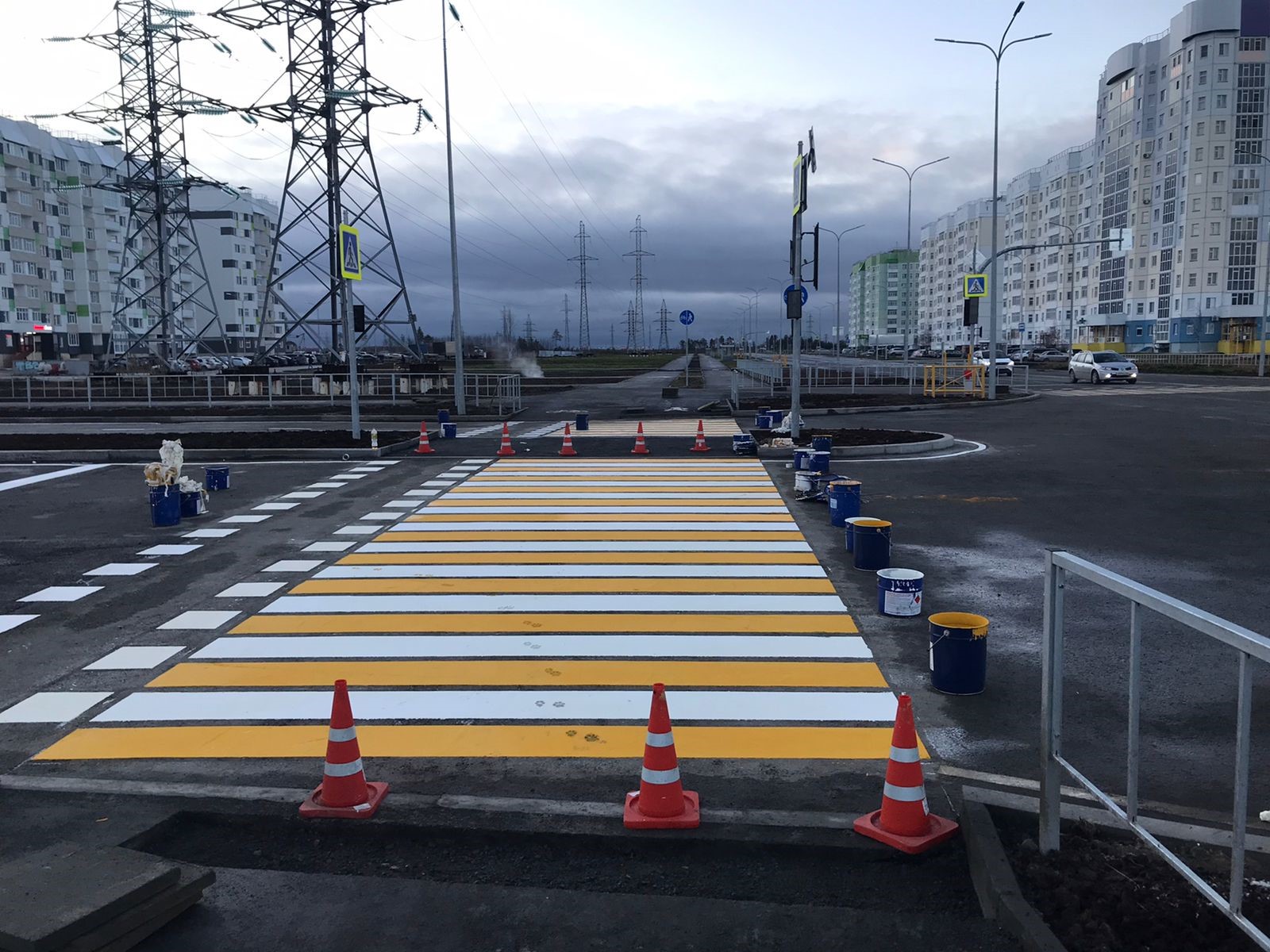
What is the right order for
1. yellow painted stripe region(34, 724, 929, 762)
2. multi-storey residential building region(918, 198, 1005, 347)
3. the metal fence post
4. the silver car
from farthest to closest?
multi-storey residential building region(918, 198, 1005, 347) < the silver car < yellow painted stripe region(34, 724, 929, 762) < the metal fence post

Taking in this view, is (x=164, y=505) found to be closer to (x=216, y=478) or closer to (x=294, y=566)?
(x=216, y=478)

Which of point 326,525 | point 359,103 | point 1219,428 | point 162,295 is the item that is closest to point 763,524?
point 326,525

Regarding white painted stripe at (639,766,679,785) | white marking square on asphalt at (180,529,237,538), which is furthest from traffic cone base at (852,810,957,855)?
white marking square on asphalt at (180,529,237,538)

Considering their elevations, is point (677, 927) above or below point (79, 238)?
below

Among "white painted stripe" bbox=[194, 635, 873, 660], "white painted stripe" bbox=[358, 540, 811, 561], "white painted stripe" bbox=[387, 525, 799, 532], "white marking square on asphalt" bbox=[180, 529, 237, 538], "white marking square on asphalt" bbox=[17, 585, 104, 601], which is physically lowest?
"white painted stripe" bbox=[194, 635, 873, 660]

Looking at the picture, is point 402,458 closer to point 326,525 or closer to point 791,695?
point 326,525

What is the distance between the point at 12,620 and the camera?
7965 millimetres

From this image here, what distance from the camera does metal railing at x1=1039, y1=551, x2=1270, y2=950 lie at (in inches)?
113

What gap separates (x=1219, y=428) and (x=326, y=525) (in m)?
21.3

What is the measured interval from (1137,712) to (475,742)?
3394mm

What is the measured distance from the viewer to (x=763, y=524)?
1198 centimetres

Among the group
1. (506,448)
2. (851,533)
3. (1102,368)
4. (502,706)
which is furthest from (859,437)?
(1102,368)

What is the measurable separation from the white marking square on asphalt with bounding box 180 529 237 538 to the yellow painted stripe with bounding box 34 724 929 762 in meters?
6.05

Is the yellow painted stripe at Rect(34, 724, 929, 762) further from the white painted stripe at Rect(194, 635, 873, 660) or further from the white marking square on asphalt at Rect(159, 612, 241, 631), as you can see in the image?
the white marking square on asphalt at Rect(159, 612, 241, 631)
